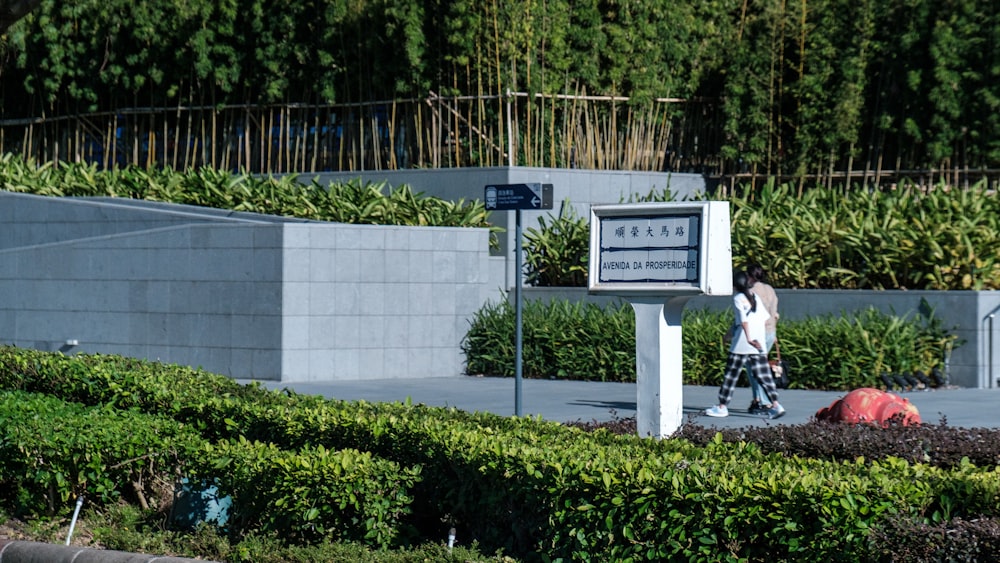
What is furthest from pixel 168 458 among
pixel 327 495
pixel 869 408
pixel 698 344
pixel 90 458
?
pixel 698 344

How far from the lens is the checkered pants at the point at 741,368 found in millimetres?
13711

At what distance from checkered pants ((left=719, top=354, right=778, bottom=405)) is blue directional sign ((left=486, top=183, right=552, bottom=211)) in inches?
125

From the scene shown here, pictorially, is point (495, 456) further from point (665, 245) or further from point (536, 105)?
point (536, 105)

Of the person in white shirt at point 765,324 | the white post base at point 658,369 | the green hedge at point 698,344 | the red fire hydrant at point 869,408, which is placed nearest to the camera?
the white post base at point 658,369

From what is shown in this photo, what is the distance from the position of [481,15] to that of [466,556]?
1516 centimetres

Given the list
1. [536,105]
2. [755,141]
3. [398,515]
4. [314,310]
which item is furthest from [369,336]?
[398,515]

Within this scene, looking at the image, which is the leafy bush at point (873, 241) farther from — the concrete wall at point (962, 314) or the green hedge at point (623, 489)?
the green hedge at point (623, 489)

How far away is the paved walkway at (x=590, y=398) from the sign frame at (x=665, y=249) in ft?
12.8

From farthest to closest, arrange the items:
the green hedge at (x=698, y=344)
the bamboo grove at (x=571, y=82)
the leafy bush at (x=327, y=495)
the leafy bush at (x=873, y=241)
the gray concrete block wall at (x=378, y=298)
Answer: the bamboo grove at (x=571, y=82) → the gray concrete block wall at (x=378, y=298) → the leafy bush at (x=873, y=241) → the green hedge at (x=698, y=344) → the leafy bush at (x=327, y=495)

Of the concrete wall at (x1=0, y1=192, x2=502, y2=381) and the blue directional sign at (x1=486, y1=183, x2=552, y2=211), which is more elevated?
the blue directional sign at (x1=486, y1=183, x2=552, y2=211)

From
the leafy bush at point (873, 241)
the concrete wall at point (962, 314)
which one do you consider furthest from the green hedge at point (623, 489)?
the leafy bush at point (873, 241)

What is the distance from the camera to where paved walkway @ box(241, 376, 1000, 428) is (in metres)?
13.6

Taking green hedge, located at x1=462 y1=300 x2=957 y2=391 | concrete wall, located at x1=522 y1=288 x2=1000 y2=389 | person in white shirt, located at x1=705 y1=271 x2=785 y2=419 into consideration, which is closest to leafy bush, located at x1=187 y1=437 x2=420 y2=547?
person in white shirt, located at x1=705 y1=271 x2=785 y2=419

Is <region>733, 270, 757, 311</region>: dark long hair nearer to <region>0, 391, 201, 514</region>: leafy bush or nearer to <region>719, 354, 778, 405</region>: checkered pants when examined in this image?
<region>719, 354, 778, 405</region>: checkered pants
